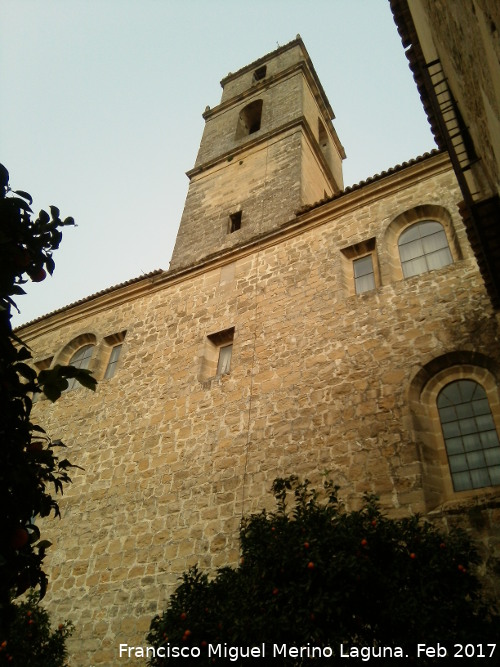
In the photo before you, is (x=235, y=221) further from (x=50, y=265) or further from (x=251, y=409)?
(x=50, y=265)

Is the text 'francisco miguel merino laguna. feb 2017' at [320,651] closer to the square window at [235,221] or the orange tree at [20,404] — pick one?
the orange tree at [20,404]

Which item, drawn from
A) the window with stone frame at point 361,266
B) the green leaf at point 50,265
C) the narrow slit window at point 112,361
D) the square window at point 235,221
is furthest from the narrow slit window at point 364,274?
Result: the green leaf at point 50,265

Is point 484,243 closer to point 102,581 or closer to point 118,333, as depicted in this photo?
point 102,581

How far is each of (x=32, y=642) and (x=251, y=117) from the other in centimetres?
1779

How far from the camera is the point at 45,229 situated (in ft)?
11.6

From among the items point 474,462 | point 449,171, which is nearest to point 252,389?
point 474,462

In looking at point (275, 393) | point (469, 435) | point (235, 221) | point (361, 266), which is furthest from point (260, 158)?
point (469, 435)

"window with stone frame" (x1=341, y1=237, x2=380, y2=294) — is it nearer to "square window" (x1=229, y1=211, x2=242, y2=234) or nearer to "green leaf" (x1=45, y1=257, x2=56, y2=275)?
"square window" (x1=229, y1=211, x2=242, y2=234)

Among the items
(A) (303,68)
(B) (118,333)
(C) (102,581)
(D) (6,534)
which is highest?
(A) (303,68)

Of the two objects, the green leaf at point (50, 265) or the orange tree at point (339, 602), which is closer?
the green leaf at point (50, 265)

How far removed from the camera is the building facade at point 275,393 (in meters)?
7.07

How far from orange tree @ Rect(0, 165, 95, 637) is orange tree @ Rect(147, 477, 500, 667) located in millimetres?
2185

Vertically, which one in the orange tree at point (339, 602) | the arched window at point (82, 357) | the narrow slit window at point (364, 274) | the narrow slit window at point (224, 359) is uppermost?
the arched window at point (82, 357)

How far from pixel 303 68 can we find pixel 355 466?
16.5 m
